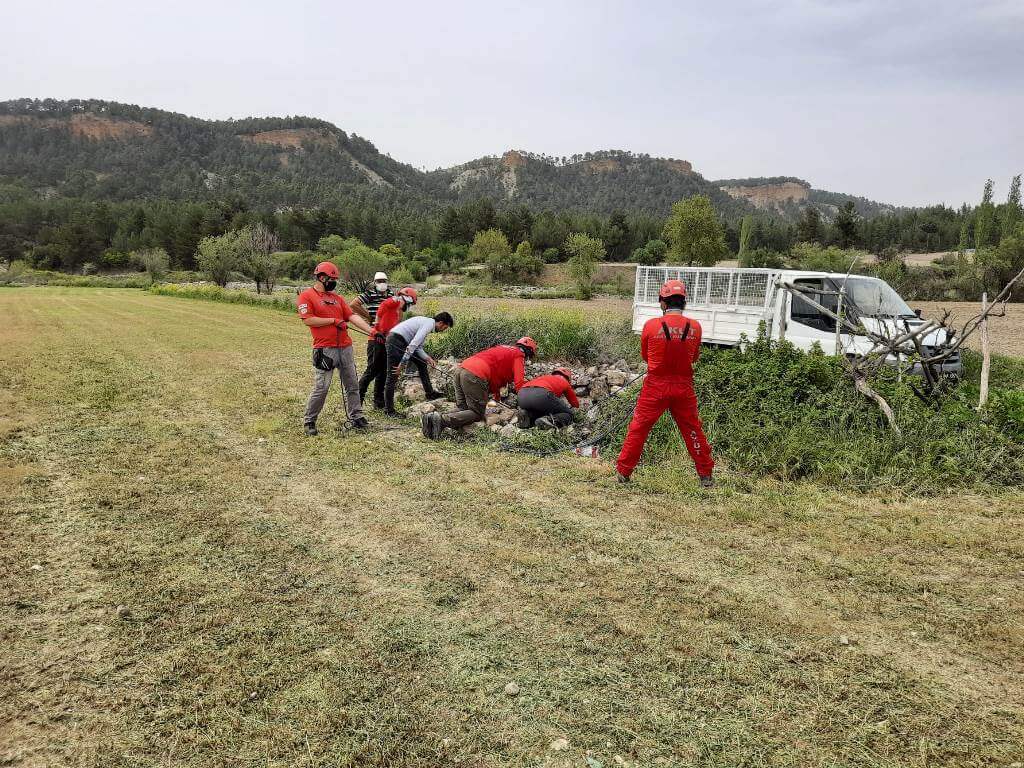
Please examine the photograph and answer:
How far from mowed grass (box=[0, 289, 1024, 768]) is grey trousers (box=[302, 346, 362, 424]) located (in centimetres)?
92

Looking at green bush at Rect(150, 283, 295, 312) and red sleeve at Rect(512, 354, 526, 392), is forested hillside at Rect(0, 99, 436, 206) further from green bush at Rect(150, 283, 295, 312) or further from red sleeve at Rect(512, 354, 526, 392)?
red sleeve at Rect(512, 354, 526, 392)

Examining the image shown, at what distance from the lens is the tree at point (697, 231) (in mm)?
48281

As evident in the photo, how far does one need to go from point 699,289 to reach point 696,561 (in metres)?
7.86

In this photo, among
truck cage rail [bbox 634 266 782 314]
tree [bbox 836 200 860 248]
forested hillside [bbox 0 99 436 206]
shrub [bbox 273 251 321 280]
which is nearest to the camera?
truck cage rail [bbox 634 266 782 314]

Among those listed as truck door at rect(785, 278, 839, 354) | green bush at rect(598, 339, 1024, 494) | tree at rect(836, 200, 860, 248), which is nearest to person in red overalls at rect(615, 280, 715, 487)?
green bush at rect(598, 339, 1024, 494)

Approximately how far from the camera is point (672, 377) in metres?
5.30

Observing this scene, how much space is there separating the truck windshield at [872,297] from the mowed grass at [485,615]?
480cm

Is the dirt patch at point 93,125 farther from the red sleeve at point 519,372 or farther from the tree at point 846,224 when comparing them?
the red sleeve at point 519,372

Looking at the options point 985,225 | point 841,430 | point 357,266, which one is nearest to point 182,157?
point 357,266

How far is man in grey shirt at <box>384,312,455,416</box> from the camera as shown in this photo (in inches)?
307

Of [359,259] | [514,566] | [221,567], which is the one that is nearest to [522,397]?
[514,566]

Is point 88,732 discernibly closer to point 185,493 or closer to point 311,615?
point 311,615

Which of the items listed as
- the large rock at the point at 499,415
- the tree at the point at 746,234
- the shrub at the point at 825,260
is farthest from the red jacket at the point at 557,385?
the tree at the point at 746,234

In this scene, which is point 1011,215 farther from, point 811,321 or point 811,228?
point 811,321
